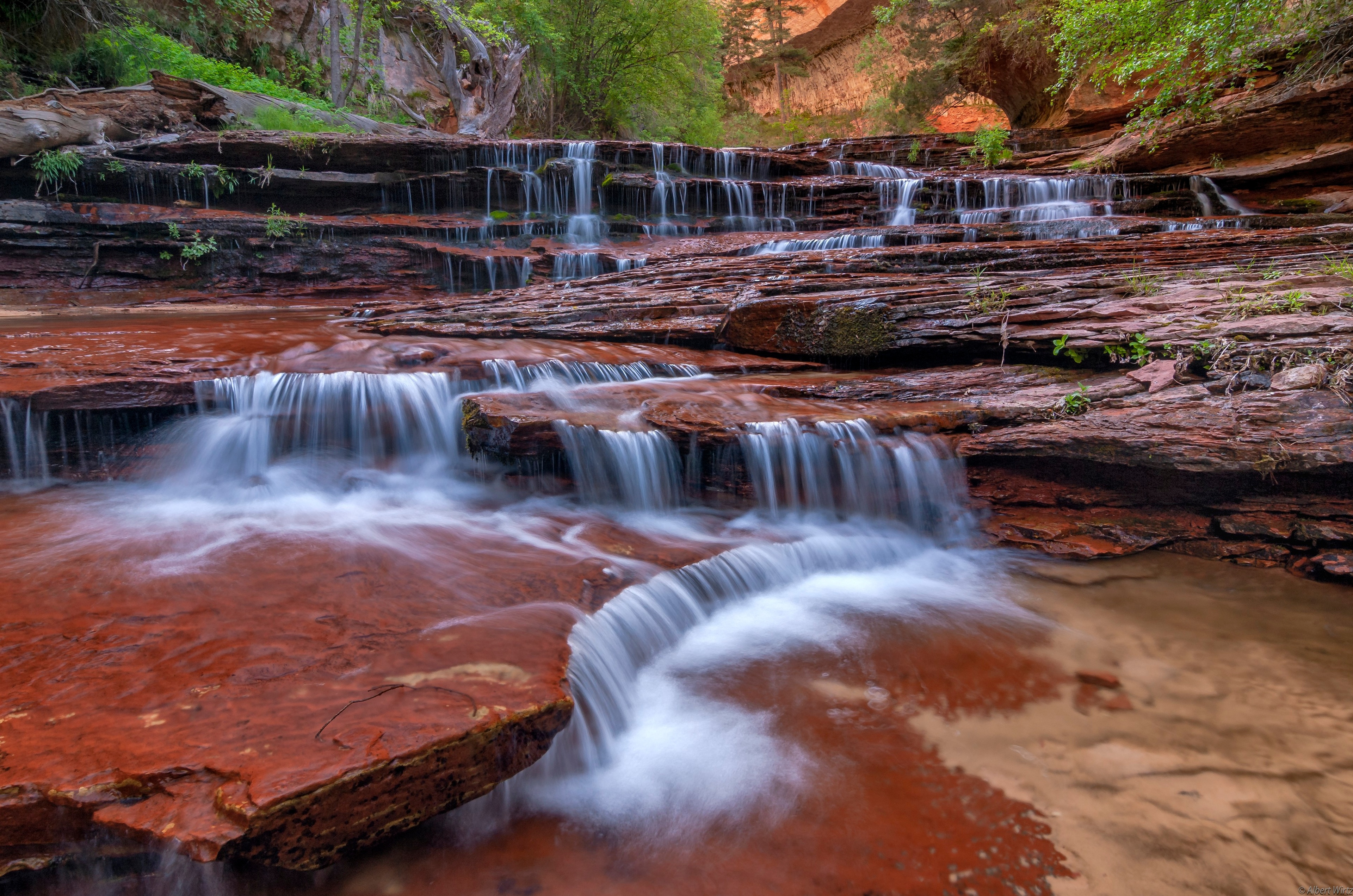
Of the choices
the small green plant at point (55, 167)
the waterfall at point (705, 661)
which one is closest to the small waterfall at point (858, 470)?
the waterfall at point (705, 661)

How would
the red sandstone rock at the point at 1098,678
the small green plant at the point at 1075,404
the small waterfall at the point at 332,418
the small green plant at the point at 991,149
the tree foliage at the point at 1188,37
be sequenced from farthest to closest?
the small green plant at the point at 991,149
the tree foliage at the point at 1188,37
the small waterfall at the point at 332,418
the small green plant at the point at 1075,404
the red sandstone rock at the point at 1098,678

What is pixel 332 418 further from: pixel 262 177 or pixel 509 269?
pixel 262 177

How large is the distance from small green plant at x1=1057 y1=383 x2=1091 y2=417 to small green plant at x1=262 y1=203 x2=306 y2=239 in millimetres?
11291

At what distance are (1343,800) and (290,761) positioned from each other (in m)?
3.66

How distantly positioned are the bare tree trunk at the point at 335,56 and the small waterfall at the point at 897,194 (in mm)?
12932

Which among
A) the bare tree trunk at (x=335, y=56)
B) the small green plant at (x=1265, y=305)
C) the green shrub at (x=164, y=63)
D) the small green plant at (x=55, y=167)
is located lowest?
the small green plant at (x=1265, y=305)

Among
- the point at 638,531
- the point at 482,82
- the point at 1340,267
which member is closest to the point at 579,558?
the point at 638,531

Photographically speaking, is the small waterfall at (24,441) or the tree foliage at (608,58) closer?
the small waterfall at (24,441)

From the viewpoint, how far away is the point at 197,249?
983cm

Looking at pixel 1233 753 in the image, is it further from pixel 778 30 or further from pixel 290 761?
pixel 778 30

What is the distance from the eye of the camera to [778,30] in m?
30.6

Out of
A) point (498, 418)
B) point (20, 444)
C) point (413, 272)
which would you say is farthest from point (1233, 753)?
point (413, 272)

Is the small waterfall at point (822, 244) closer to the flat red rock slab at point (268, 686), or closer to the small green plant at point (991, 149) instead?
the flat red rock slab at point (268, 686)

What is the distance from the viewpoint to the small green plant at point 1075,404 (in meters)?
4.54
